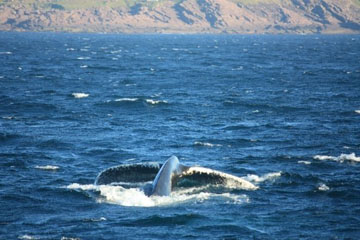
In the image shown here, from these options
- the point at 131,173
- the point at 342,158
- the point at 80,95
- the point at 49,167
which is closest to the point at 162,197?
the point at 131,173

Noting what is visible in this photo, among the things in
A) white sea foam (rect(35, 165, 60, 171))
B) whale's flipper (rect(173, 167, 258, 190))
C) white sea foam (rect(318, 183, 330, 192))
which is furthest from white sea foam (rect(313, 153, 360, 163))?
white sea foam (rect(35, 165, 60, 171))

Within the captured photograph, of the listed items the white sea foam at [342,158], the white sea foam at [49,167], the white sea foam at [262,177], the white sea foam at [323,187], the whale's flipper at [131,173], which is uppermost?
the whale's flipper at [131,173]

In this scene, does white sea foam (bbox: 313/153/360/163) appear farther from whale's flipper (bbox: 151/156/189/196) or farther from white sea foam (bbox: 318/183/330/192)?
whale's flipper (bbox: 151/156/189/196)

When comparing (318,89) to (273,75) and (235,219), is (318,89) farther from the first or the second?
(235,219)

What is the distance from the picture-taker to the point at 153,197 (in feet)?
90.3

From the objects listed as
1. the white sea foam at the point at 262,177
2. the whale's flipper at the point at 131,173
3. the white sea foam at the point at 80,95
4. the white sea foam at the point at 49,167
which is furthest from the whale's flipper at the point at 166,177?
the white sea foam at the point at 80,95

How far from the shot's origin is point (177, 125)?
5138 centimetres

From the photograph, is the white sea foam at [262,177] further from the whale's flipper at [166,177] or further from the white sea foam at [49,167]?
the white sea foam at [49,167]

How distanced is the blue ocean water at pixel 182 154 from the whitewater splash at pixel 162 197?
0.21 feet

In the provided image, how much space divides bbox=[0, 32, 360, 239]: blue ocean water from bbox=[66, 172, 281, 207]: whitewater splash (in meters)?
0.06

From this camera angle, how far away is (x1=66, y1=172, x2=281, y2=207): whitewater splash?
27.5 meters

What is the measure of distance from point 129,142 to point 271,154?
34.2 feet

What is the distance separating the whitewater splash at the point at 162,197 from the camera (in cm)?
2752

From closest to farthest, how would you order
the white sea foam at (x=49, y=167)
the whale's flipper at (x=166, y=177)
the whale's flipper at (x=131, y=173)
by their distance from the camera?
the whale's flipper at (x=166, y=177) → the whale's flipper at (x=131, y=173) → the white sea foam at (x=49, y=167)
